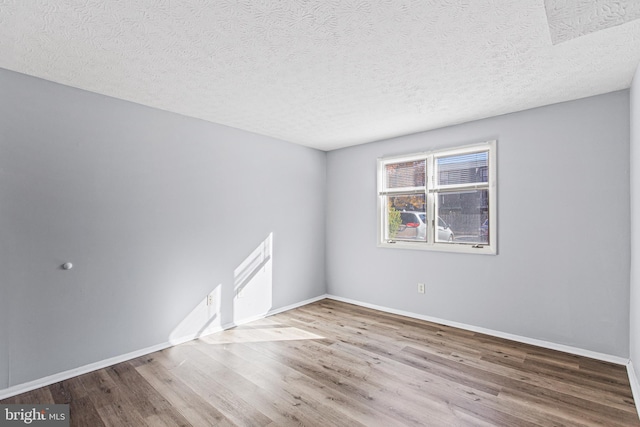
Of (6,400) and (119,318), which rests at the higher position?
(119,318)

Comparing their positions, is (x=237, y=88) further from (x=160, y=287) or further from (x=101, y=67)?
(x=160, y=287)

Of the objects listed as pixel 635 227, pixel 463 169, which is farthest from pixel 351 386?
pixel 463 169

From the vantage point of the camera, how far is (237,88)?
262 cm

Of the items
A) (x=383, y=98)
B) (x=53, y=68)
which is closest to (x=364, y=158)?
(x=383, y=98)

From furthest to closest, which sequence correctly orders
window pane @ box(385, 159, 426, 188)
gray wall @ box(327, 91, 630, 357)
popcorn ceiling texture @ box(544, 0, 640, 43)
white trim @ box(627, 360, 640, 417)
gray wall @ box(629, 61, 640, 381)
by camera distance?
window pane @ box(385, 159, 426, 188) < gray wall @ box(327, 91, 630, 357) < gray wall @ box(629, 61, 640, 381) < white trim @ box(627, 360, 640, 417) < popcorn ceiling texture @ box(544, 0, 640, 43)

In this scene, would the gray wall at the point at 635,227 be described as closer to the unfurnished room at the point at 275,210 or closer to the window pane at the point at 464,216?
the unfurnished room at the point at 275,210

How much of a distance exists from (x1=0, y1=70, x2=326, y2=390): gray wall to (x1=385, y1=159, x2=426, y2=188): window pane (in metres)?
1.75

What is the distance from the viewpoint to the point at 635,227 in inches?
95.0

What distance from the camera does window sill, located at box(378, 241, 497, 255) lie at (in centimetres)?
342

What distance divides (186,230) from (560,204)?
384 cm

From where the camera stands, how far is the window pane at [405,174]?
158 inches

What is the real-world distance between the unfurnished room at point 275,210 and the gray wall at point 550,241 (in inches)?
0.7

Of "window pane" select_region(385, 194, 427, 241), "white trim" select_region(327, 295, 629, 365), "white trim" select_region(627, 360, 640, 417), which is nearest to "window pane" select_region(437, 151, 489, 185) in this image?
"window pane" select_region(385, 194, 427, 241)
